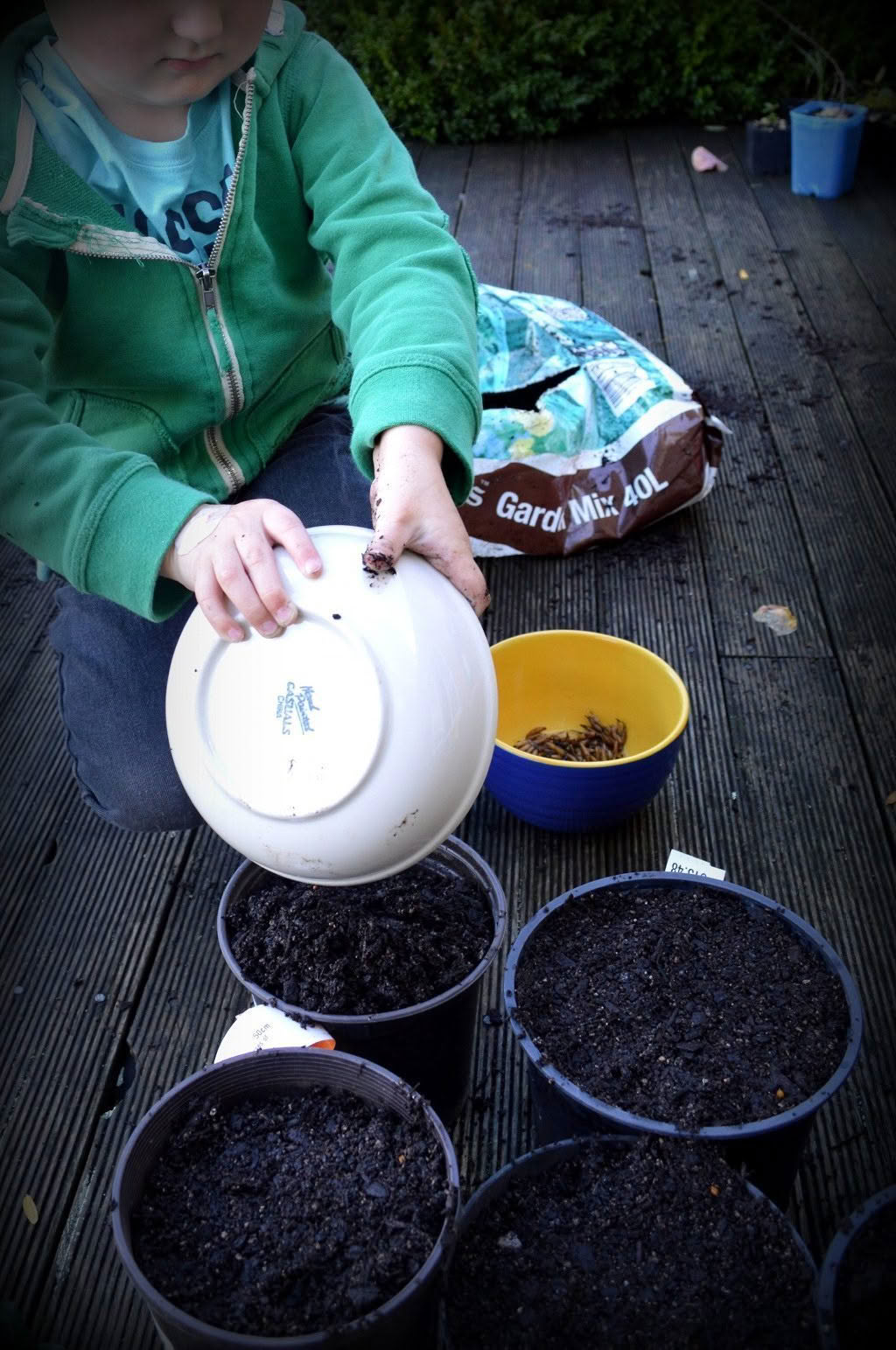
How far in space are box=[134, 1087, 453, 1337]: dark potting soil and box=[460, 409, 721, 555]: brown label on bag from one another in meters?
1.25

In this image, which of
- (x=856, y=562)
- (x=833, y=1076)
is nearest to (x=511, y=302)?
(x=856, y=562)

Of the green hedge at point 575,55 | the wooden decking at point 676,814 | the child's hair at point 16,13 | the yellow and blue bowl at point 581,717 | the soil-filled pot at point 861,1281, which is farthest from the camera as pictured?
the green hedge at point 575,55

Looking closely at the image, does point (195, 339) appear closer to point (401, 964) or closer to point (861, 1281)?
point (401, 964)

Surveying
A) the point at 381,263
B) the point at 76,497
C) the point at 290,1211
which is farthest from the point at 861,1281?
the point at 381,263

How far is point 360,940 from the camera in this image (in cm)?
115

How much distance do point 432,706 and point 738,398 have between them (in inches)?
76.8

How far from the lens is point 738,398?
8.43 ft

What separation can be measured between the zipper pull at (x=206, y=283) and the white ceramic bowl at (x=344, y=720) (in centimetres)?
46

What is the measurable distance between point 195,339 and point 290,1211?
948mm

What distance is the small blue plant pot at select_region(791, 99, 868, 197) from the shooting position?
334 cm

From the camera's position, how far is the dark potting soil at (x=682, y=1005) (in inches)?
39.7

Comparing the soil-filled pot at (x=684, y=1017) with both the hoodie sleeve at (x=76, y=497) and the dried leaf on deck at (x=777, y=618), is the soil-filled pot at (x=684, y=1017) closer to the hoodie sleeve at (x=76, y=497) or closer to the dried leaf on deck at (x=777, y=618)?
the hoodie sleeve at (x=76, y=497)

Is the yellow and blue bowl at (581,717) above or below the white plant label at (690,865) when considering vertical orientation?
above

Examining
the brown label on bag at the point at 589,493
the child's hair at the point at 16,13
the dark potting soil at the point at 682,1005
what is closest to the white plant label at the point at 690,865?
the dark potting soil at the point at 682,1005
